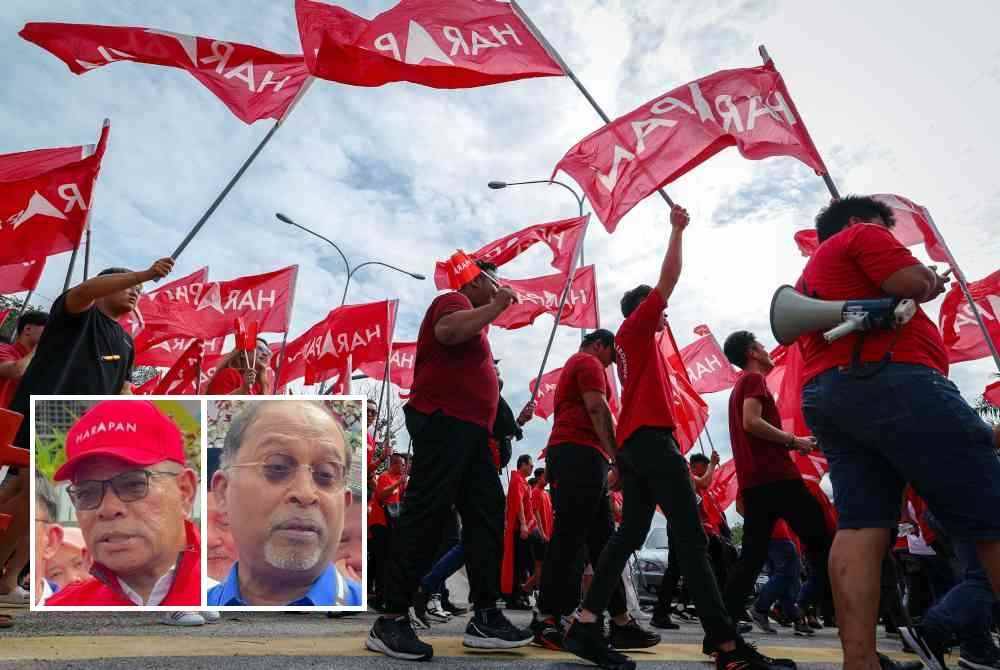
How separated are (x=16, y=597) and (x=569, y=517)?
13.5 ft

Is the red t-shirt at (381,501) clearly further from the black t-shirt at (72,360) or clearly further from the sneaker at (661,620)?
the black t-shirt at (72,360)

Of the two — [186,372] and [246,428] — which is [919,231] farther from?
[186,372]

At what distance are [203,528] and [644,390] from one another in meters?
2.14

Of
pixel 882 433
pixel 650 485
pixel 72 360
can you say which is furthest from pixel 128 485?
pixel 882 433

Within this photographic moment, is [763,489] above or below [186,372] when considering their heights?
below

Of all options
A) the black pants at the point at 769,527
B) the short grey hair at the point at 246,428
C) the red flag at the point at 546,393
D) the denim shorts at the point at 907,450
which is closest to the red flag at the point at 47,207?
the short grey hair at the point at 246,428

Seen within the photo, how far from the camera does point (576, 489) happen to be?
4375 millimetres

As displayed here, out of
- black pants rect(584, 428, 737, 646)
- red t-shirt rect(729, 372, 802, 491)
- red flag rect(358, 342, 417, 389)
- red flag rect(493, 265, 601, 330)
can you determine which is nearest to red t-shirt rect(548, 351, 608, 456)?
black pants rect(584, 428, 737, 646)

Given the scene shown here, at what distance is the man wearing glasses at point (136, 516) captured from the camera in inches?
95.0

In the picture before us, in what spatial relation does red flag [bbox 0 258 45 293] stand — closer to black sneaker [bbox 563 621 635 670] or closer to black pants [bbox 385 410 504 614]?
black pants [bbox 385 410 504 614]

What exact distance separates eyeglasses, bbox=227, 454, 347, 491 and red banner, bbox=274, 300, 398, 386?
10773 millimetres

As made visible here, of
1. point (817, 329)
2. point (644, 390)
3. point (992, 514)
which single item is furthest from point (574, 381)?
point (992, 514)

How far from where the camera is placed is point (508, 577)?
22.3 ft

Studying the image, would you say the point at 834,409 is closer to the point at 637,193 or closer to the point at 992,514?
the point at 992,514
